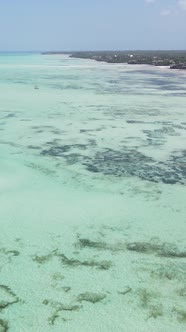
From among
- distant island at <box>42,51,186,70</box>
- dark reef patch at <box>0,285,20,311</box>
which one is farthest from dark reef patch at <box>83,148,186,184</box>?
distant island at <box>42,51,186,70</box>

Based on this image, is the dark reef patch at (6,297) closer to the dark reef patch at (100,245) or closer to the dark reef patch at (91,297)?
the dark reef patch at (91,297)

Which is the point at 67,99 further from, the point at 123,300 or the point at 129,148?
the point at 123,300

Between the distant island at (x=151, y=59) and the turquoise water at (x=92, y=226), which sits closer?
the turquoise water at (x=92, y=226)

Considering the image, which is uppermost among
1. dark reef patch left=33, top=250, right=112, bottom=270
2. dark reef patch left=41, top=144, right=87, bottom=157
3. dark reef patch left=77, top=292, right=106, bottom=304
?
dark reef patch left=41, top=144, right=87, bottom=157

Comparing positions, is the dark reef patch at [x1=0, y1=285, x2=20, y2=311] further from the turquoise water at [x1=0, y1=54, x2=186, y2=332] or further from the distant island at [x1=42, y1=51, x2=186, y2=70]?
the distant island at [x1=42, y1=51, x2=186, y2=70]

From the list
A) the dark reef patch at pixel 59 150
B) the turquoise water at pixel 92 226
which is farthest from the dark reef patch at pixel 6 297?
the dark reef patch at pixel 59 150

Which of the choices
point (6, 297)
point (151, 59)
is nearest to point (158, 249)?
point (6, 297)

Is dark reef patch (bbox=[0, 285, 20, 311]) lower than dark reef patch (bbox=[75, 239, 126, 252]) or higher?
lower

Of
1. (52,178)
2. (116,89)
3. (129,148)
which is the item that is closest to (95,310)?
(52,178)
